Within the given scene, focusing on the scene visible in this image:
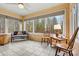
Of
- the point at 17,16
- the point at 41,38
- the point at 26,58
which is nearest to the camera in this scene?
the point at 26,58

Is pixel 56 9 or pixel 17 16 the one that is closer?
pixel 56 9

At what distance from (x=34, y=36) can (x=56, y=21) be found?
1.64m

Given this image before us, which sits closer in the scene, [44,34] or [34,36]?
[44,34]

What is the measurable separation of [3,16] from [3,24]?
436 millimetres

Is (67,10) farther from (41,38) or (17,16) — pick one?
(17,16)

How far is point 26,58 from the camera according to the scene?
936mm

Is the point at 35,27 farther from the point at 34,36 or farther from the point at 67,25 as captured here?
the point at 67,25

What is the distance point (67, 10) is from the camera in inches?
141

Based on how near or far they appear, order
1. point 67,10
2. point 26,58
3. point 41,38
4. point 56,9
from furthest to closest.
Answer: point 41,38, point 56,9, point 67,10, point 26,58

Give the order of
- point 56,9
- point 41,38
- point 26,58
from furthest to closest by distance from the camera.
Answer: point 41,38, point 56,9, point 26,58

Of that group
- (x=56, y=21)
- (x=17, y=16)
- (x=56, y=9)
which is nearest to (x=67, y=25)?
(x=56, y=21)

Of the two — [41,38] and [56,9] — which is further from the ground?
[56,9]

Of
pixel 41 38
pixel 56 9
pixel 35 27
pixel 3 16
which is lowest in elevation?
pixel 41 38

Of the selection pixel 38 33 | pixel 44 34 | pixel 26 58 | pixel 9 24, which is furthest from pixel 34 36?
pixel 26 58
